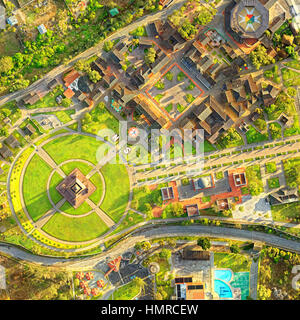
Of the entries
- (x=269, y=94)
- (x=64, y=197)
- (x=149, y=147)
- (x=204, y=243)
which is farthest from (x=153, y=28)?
(x=204, y=243)

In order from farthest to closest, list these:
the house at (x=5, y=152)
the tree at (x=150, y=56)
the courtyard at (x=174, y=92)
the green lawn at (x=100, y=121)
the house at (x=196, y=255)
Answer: the courtyard at (x=174, y=92), the green lawn at (x=100, y=121), the house at (x=5, y=152), the house at (x=196, y=255), the tree at (x=150, y=56)

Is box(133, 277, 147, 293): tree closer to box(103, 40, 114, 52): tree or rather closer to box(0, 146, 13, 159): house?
box(0, 146, 13, 159): house

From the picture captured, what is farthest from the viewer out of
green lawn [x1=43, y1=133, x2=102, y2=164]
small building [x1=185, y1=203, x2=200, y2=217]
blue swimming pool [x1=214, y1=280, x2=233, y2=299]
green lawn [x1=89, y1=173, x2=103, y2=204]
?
green lawn [x1=43, y1=133, x2=102, y2=164]

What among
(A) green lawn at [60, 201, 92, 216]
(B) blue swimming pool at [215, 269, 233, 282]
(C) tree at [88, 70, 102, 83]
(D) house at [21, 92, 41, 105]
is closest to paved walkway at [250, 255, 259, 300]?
(B) blue swimming pool at [215, 269, 233, 282]

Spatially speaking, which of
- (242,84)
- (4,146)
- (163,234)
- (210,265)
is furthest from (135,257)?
(242,84)

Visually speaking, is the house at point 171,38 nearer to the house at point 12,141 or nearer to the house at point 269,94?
the house at point 269,94

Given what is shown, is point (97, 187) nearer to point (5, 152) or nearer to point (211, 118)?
point (5, 152)

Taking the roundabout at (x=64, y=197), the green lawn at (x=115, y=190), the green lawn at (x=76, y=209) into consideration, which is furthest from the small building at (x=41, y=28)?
the green lawn at (x=76, y=209)
